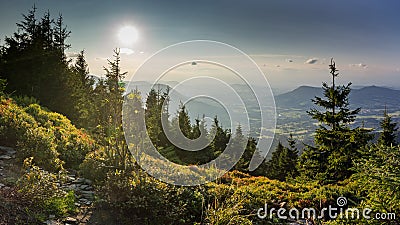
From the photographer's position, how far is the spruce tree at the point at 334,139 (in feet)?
56.9

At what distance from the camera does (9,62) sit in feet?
65.2

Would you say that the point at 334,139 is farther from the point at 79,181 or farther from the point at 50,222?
the point at 50,222

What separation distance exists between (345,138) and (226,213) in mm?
15230

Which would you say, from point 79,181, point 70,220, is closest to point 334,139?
point 79,181

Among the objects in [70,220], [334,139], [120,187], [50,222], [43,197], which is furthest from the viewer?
[334,139]

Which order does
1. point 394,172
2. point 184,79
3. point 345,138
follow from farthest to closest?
point 345,138 → point 184,79 → point 394,172

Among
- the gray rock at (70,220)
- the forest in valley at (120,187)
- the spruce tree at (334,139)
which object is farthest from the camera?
the spruce tree at (334,139)

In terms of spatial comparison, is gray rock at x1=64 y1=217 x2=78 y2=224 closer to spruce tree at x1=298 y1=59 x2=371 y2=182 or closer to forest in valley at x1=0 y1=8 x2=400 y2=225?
forest in valley at x1=0 y1=8 x2=400 y2=225

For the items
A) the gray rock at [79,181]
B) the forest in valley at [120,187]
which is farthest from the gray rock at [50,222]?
the gray rock at [79,181]

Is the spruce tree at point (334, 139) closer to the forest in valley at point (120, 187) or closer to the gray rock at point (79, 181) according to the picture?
the forest in valley at point (120, 187)

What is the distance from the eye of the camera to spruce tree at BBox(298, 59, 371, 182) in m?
17.3

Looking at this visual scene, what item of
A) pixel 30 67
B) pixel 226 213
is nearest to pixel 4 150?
pixel 226 213

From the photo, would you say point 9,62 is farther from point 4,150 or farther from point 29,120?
point 4,150

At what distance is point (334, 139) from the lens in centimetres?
1814
